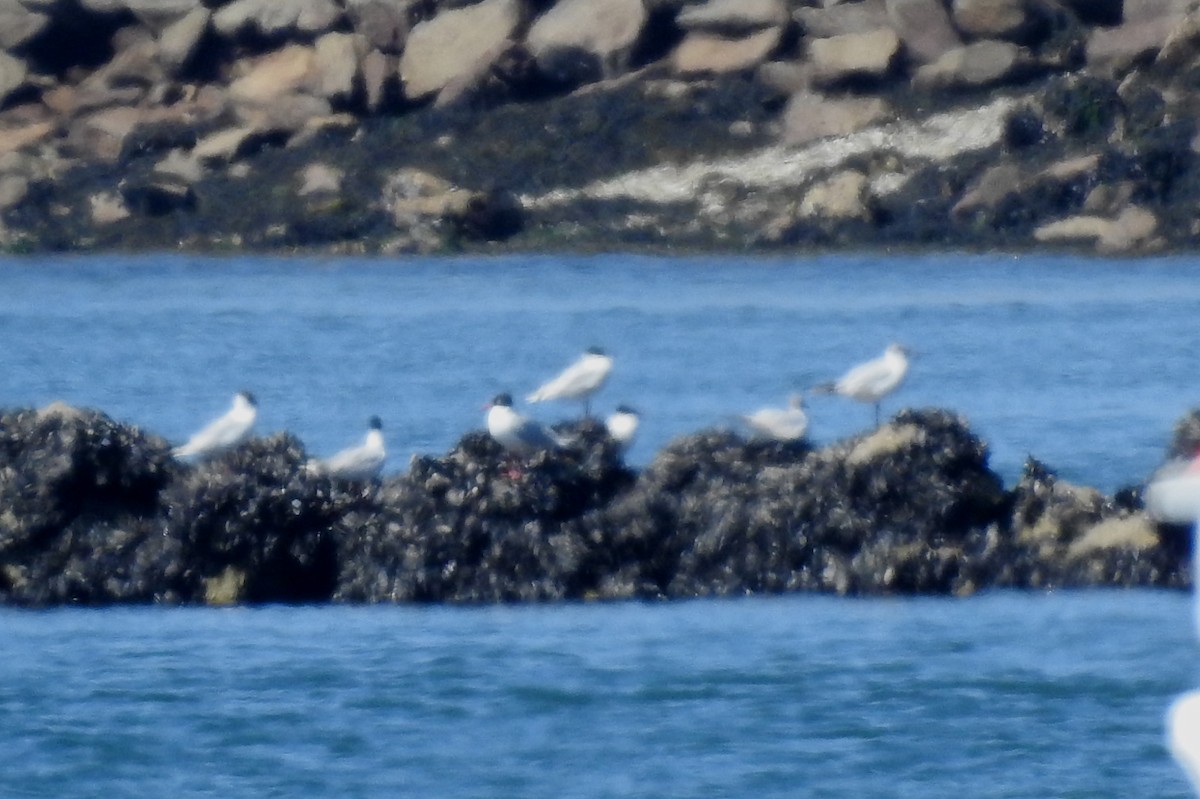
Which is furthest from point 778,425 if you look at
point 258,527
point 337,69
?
point 337,69

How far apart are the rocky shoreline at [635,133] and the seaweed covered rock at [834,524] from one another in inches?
1091

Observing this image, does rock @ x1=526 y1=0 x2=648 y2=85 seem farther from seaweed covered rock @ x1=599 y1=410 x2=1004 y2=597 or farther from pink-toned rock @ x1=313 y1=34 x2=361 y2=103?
seaweed covered rock @ x1=599 y1=410 x2=1004 y2=597

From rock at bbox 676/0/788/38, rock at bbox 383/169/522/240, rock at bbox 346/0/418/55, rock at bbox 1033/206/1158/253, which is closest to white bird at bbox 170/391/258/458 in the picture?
rock at bbox 1033/206/1158/253

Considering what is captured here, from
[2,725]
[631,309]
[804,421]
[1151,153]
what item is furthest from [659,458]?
[1151,153]

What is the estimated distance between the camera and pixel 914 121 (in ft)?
149

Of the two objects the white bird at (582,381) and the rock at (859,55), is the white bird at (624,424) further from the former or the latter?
Result: the rock at (859,55)

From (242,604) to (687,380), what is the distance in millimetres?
13013

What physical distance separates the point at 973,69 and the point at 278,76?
46.3 ft

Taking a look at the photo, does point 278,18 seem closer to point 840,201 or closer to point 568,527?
point 840,201

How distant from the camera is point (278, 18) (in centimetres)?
5269

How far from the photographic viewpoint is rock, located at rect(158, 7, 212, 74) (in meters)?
53.5

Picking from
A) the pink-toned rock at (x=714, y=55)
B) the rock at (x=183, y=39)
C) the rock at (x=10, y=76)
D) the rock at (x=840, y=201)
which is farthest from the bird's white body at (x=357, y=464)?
the rock at (x=10, y=76)

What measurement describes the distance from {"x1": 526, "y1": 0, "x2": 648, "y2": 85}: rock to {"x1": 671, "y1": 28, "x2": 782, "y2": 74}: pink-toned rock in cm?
93

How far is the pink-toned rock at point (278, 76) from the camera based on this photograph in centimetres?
5166
